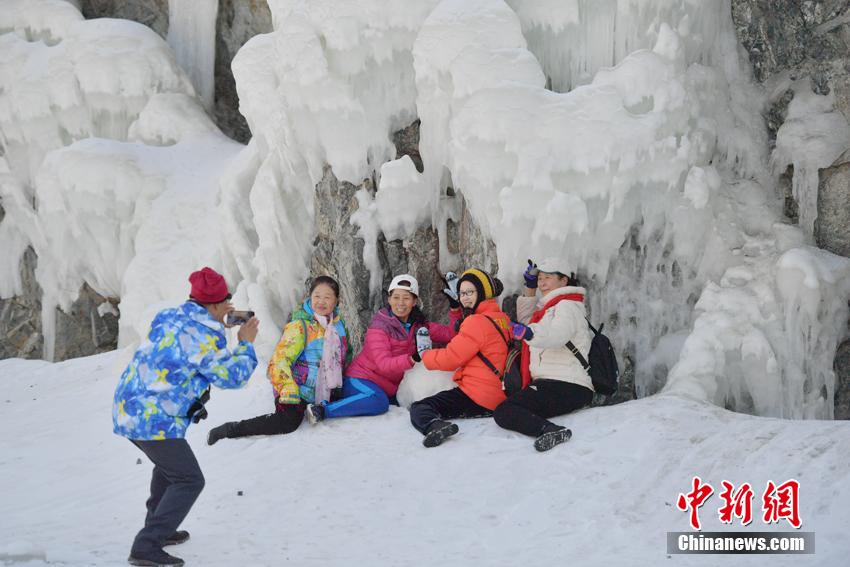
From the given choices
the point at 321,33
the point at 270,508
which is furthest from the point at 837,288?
the point at 321,33

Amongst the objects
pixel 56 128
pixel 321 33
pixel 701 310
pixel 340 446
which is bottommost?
pixel 340 446

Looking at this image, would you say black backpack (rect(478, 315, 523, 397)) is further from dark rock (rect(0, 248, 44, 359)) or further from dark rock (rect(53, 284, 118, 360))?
dark rock (rect(0, 248, 44, 359))

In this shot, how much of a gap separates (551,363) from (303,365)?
193 centimetres

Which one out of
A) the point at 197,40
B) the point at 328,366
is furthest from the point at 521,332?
the point at 197,40

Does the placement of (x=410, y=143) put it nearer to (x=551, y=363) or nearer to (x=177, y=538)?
(x=551, y=363)

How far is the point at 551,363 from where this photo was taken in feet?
19.6

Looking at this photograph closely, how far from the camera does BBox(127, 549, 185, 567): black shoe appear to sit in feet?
13.6

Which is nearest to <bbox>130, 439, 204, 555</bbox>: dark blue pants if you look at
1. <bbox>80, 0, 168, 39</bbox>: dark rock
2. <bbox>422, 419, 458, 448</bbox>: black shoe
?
<bbox>422, 419, 458, 448</bbox>: black shoe

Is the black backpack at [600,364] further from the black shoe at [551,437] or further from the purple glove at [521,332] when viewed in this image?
the black shoe at [551,437]

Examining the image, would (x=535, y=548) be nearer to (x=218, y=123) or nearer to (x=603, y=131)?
(x=603, y=131)

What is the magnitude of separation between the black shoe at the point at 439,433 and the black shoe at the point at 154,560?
204 centimetres

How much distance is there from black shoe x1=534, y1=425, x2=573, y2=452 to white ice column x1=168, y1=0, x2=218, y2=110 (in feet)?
32.8

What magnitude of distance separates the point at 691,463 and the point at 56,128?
36.6ft

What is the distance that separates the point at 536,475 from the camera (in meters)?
5.14
